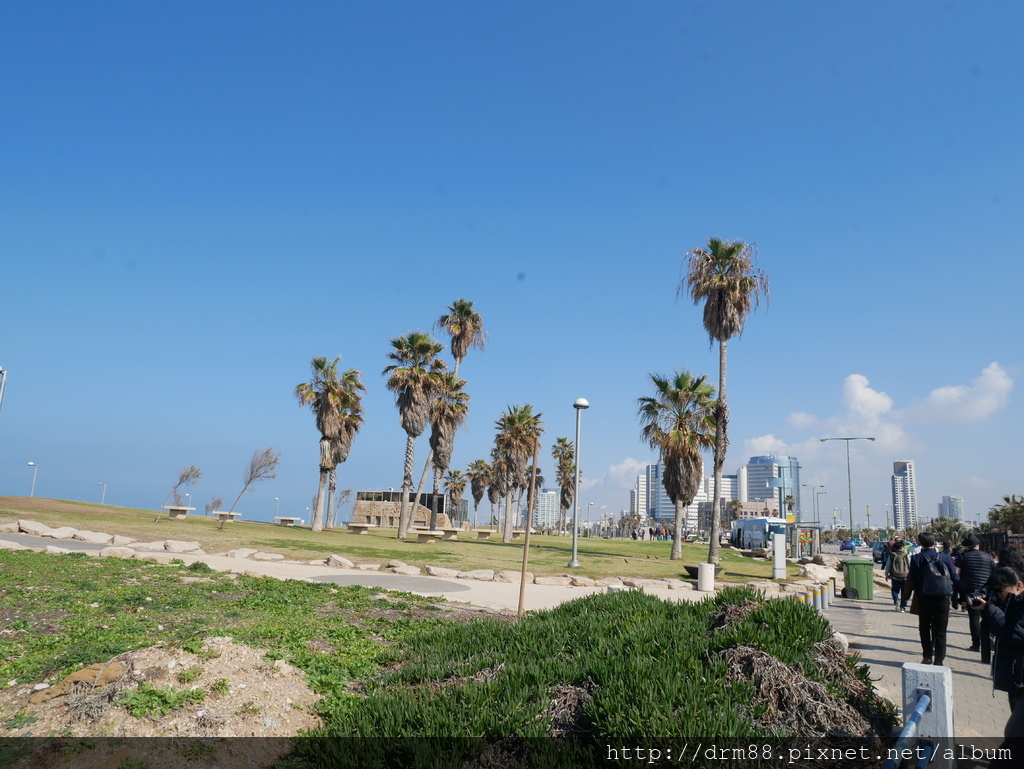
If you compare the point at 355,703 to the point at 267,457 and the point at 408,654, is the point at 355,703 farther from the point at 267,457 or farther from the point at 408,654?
the point at 267,457

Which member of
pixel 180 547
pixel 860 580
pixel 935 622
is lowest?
pixel 180 547

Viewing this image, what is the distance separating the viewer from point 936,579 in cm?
852

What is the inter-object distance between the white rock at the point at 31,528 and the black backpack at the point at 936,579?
1022 inches

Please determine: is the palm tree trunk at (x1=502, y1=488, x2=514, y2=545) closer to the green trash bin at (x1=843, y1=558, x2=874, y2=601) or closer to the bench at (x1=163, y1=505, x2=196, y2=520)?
the bench at (x1=163, y1=505, x2=196, y2=520)

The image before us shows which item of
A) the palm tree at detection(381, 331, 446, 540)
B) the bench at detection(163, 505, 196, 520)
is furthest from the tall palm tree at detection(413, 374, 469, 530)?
the bench at detection(163, 505, 196, 520)

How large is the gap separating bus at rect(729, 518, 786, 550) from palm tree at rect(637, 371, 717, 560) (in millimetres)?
22207

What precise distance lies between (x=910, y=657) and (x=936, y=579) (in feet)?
7.95

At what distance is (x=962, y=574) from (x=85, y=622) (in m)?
12.2

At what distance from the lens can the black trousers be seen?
8539mm

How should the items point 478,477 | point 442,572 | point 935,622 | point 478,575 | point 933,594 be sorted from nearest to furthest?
point 933,594 < point 935,622 < point 442,572 < point 478,575 < point 478,477

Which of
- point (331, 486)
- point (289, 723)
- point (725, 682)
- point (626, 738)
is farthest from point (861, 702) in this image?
point (331, 486)

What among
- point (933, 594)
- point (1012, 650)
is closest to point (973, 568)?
point (933, 594)

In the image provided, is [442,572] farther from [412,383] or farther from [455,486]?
[455,486]

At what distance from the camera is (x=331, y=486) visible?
155 feet
